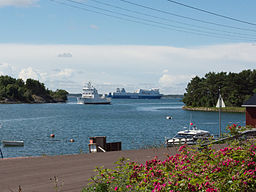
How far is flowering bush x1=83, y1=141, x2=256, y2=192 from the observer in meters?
6.50

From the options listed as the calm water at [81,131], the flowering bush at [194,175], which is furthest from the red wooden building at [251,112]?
the flowering bush at [194,175]

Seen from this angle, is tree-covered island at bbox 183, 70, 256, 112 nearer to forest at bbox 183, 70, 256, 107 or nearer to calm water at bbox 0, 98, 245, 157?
forest at bbox 183, 70, 256, 107

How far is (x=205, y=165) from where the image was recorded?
7.61 metres

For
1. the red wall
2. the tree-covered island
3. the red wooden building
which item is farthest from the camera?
the tree-covered island

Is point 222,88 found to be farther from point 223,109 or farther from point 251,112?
point 251,112

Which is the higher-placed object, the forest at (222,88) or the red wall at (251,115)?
the forest at (222,88)

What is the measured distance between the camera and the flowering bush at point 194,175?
6504mm

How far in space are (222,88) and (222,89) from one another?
1.46m

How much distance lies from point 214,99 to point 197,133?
102 m

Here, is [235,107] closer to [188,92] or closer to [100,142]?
[188,92]

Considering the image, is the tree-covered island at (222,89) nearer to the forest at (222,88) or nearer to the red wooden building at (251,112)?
the forest at (222,88)

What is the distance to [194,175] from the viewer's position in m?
6.84

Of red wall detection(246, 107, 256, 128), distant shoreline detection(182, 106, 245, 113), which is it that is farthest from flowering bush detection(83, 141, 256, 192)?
distant shoreline detection(182, 106, 245, 113)

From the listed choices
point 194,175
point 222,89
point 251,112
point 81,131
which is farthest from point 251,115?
point 222,89
